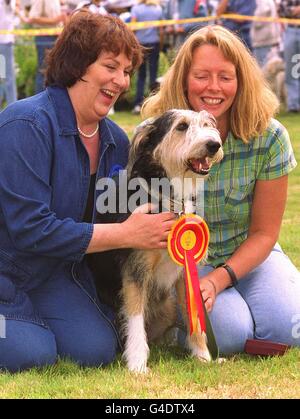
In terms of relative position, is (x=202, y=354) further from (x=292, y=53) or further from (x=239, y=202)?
(x=292, y=53)

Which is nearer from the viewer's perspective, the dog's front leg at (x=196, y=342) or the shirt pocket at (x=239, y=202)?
the dog's front leg at (x=196, y=342)

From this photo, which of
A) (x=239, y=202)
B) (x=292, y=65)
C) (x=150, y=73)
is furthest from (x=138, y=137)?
(x=150, y=73)

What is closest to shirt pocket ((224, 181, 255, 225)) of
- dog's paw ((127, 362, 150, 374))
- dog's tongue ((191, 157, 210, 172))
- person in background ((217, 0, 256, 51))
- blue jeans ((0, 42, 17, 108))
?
dog's tongue ((191, 157, 210, 172))

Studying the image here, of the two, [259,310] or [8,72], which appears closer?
[259,310]

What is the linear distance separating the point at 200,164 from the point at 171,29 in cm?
955

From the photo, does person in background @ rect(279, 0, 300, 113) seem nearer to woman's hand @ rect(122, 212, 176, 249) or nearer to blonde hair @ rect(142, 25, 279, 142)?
blonde hair @ rect(142, 25, 279, 142)

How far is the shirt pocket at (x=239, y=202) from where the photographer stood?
13.5ft

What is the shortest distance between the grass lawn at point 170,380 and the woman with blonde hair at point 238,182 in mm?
209

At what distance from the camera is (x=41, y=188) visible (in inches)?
143

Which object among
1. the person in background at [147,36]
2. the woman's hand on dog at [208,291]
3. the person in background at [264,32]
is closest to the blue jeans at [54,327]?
the woman's hand on dog at [208,291]

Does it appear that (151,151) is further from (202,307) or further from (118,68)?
(202,307)

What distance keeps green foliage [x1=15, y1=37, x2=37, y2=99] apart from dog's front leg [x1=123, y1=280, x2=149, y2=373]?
32.8 feet

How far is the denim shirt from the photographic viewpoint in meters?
3.61

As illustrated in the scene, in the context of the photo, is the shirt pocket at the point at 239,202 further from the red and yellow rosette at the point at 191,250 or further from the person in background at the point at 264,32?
the person in background at the point at 264,32
